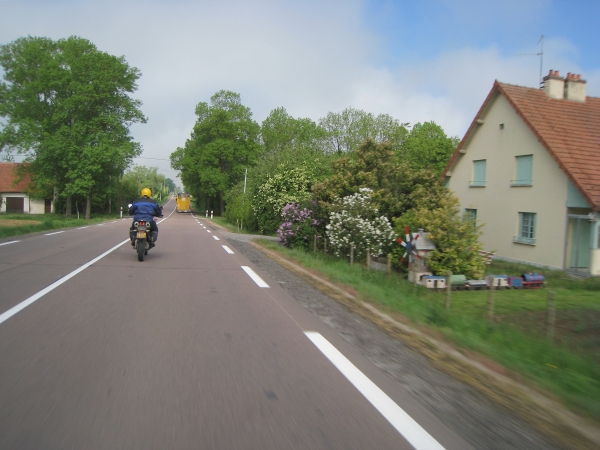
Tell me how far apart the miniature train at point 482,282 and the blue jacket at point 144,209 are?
24.7 ft

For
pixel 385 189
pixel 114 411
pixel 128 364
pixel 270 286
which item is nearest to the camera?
pixel 114 411

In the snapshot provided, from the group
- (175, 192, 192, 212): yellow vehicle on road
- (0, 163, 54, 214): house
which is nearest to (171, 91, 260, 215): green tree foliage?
(175, 192, 192, 212): yellow vehicle on road

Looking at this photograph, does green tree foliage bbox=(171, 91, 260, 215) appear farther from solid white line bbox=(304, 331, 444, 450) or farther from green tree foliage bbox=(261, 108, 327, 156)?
solid white line bbox=(304, 331, 444, 450)

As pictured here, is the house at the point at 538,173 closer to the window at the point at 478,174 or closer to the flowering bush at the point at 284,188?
the window at the point at 478,174

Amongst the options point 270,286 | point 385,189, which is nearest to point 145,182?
point 385,189

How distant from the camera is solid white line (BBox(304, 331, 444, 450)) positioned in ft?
10.5

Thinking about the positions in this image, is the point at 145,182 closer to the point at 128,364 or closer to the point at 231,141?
the point at 231,141

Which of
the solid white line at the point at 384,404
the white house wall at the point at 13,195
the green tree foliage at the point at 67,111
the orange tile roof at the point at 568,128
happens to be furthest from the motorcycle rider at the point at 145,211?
the white house wall at the point at 13,195

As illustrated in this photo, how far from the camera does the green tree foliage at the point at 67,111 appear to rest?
44062 mm

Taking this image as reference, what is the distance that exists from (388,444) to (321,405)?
715 mm

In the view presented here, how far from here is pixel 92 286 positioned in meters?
8.40

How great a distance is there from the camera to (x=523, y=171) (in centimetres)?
1986

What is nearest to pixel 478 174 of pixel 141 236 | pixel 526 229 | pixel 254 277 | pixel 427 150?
pixel 526 229

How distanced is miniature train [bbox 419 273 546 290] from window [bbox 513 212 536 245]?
476 cm
